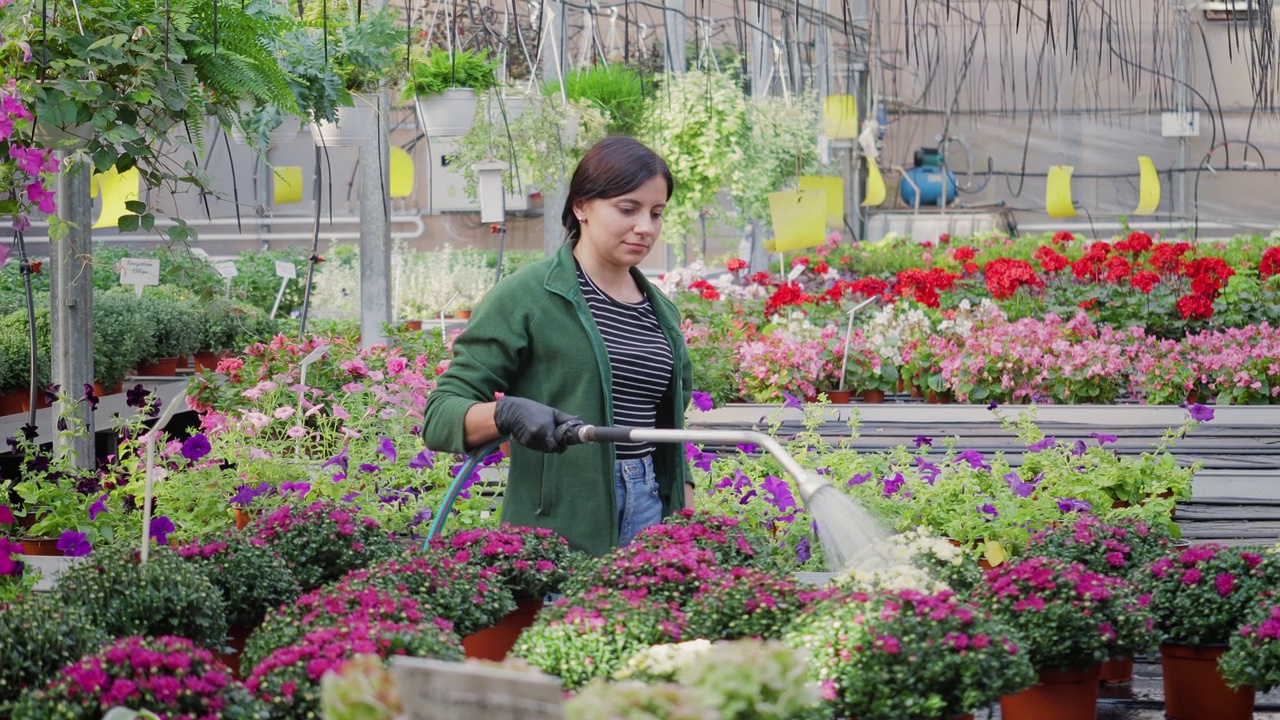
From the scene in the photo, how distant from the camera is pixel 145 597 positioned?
5.45 ft

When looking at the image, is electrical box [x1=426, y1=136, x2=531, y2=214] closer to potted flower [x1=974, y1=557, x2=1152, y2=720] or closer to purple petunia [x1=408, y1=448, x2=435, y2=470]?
purple petunia [x1=408, y1=448, x2=435, y2=470]

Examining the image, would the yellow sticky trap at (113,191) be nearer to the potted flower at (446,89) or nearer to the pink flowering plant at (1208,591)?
the potted flower at (446,89)

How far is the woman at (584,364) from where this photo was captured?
2.13m

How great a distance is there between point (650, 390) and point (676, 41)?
6813mm

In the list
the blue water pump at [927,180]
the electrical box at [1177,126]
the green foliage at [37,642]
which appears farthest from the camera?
the blue water pump at [927,180]

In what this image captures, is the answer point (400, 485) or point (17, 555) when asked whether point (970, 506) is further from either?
point (17, 555)

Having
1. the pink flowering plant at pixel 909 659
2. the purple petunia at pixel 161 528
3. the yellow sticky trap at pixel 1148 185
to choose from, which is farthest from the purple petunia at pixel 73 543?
the yellow sticky trap at pixel 1148 185

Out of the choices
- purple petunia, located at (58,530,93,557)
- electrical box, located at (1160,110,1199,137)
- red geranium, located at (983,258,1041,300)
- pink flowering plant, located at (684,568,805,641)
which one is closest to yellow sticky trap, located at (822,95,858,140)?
red geranium, located at (983,258,1041,300)

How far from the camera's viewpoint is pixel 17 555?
7.54 feet

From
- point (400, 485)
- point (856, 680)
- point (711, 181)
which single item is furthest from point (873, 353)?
point (856, 680)

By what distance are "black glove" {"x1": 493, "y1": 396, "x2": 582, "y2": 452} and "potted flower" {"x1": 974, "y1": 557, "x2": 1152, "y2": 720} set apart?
1.94ft

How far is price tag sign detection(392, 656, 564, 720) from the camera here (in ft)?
3.20

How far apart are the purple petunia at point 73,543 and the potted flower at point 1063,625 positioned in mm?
1862

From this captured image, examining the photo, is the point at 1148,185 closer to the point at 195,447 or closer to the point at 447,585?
the point at 195,447
